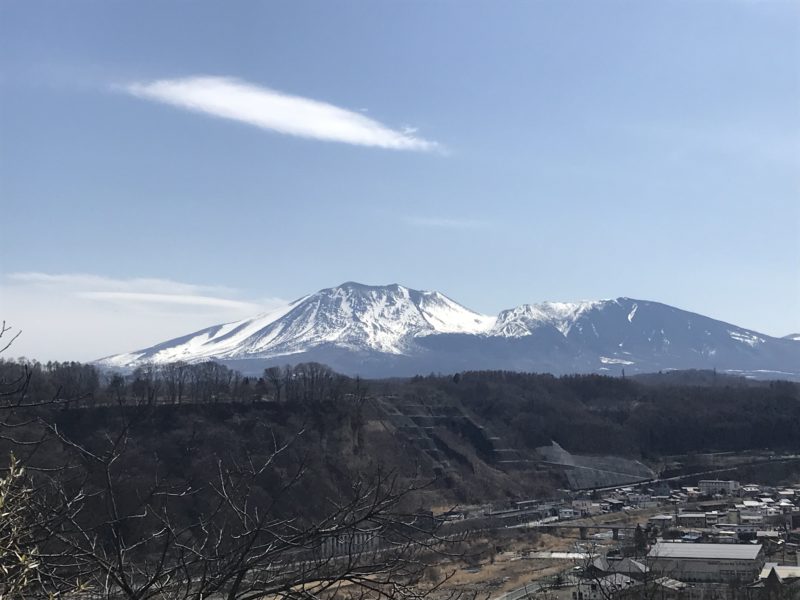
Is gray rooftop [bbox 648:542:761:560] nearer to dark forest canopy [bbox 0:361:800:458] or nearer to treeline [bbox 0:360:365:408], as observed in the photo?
dark forest canopy [bbox 0:361:800:458]

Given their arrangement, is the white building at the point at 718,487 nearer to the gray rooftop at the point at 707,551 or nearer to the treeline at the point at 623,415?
the treeline at the point at 623,415

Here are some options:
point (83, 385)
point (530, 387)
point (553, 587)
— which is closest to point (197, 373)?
point (83, 385)

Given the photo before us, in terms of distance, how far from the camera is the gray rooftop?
27656 mm

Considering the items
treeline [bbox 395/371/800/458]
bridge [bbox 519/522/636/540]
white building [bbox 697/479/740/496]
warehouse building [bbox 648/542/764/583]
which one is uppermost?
treeline [bbox 395/371/800/458]

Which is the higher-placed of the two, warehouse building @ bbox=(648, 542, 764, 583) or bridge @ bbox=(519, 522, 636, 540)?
warehouse building @ bbox=(648, 542, 764, 583)

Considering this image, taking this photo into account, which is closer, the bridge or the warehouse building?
the warehouse building

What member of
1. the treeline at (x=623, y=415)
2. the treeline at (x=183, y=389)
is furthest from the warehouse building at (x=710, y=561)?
the treeline at (x=623, y=415)

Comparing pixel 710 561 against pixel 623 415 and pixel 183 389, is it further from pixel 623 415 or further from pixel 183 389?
pixel 623 415

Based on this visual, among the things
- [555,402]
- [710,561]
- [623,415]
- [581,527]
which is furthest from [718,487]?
[710,561]

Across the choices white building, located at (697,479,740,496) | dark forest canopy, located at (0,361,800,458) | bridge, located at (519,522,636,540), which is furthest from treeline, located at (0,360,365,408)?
white building, located at (697,479,740,496)

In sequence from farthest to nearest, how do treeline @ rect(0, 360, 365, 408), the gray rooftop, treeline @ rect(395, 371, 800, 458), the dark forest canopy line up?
treeline @ rect(395, 371, 800, 458)
the dark forest canopy
treeline @ rect(0, 360, 365, 408)
the gray rooftop

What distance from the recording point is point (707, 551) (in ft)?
93.6

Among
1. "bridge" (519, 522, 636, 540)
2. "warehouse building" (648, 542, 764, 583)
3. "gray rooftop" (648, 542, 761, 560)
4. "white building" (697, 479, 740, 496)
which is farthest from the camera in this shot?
"white building" (697, 479, 740, 496)

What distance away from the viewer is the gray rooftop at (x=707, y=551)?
27656 millimetres
